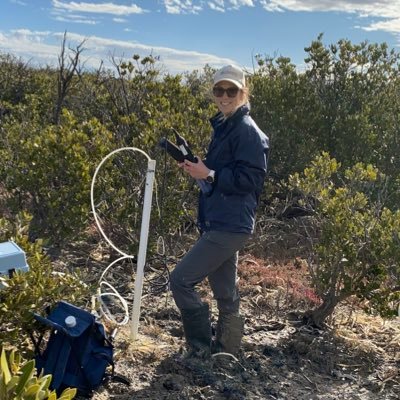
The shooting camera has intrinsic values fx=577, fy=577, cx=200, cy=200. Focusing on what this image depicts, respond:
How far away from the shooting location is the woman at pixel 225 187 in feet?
10.4

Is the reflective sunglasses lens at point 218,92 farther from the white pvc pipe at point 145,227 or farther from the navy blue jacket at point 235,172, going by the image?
the white pvc pipe at point 145,227

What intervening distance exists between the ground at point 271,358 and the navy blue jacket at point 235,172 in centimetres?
88

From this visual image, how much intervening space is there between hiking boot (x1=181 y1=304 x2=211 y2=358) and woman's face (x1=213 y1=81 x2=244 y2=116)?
1159mm

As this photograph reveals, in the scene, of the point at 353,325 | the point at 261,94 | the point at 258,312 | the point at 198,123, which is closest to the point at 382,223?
the point at 353,325

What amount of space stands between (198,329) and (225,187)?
0.91 meters

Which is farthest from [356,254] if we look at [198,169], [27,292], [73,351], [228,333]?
[27,292]

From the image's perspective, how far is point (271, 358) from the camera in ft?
12.4

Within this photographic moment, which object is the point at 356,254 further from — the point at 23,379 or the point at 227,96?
the point at 23,379

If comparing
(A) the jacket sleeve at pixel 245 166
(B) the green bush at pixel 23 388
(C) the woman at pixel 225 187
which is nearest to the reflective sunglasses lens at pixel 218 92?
(C) the woman at pixel 225 187

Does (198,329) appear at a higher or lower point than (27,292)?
lower

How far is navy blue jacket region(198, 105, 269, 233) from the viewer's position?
315cm

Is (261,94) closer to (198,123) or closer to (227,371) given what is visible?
(198,123)

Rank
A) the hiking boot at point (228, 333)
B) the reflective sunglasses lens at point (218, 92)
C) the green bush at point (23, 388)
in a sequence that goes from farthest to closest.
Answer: the hiking boot at point (228, 333) → the reflective sunglasses lens at point (218, 92) → the green bush at point (23, 388)

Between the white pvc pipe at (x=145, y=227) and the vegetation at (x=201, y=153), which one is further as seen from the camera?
the vegetation at (x=201, y=153)
